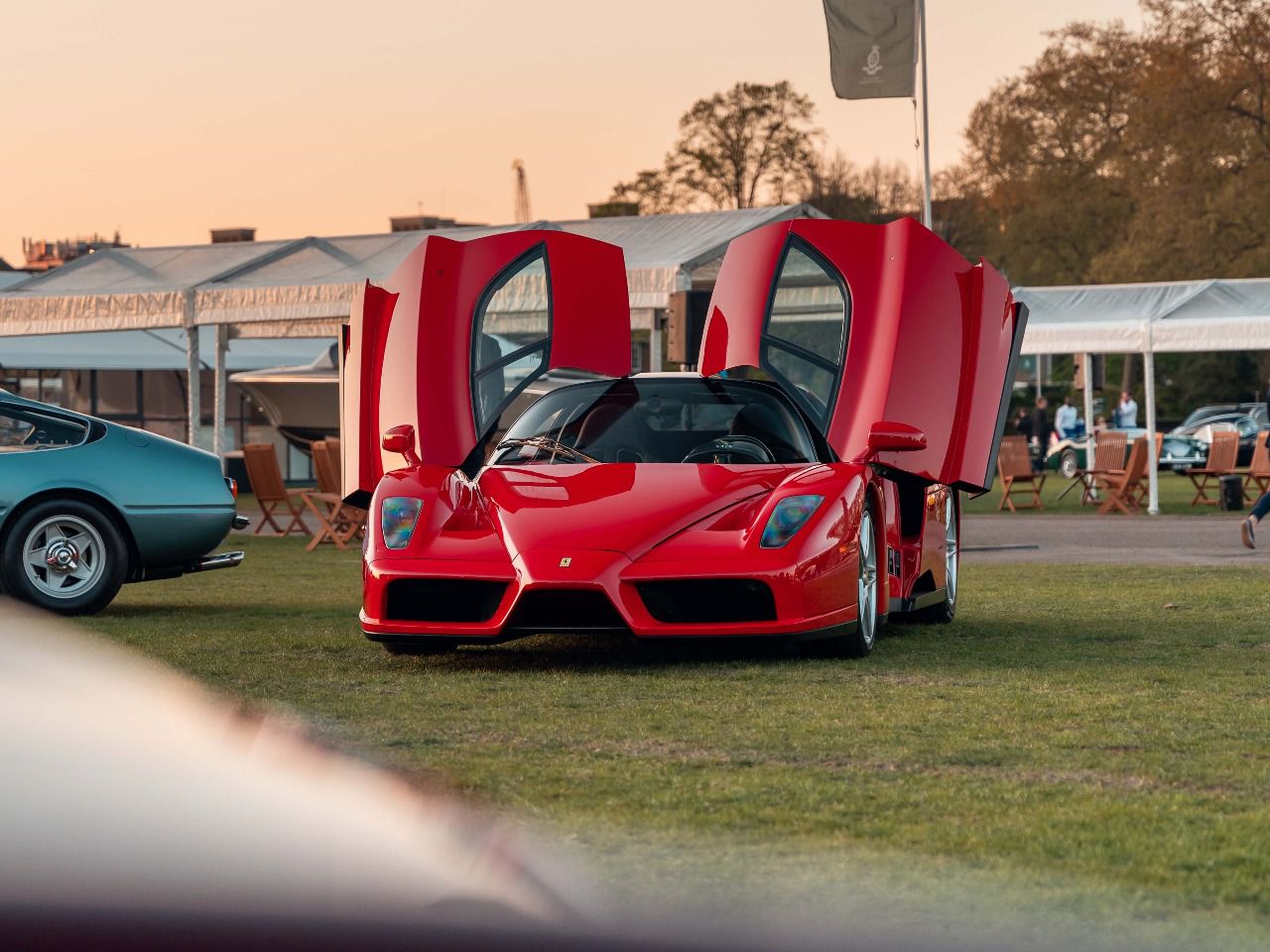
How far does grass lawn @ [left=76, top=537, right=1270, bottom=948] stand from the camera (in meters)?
4.34

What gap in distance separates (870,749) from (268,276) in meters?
18.7

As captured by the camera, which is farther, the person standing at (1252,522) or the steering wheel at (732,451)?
the person standing at (1252,522)

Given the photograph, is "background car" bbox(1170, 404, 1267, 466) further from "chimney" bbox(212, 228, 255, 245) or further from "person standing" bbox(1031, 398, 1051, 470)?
"chimney" bbox(212, 228, 255, 245)

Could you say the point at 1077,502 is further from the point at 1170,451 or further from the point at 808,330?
the point at 808,330

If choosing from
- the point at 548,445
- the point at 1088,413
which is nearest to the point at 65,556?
the point at 548,445

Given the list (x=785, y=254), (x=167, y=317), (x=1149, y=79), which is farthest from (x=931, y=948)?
(x=1149, y=79)

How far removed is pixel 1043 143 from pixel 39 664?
199 feet

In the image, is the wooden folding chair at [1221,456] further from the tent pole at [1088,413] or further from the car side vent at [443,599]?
the car side vent at [443,599]

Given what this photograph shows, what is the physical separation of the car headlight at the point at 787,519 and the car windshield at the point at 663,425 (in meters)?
0.79

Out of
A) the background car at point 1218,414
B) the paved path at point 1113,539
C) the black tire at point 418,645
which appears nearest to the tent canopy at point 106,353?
the paved path at point 1113,539

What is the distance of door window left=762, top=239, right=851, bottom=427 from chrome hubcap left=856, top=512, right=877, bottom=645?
0.93m

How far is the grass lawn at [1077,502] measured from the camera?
26.6m

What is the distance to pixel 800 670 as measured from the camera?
834cm

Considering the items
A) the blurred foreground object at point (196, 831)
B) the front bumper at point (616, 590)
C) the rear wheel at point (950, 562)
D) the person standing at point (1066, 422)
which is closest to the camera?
the blurred foreground object at point (196, 831)
